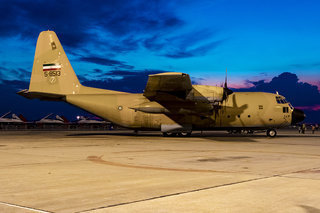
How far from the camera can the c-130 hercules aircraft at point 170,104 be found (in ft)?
92.1

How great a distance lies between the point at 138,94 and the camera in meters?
30.3

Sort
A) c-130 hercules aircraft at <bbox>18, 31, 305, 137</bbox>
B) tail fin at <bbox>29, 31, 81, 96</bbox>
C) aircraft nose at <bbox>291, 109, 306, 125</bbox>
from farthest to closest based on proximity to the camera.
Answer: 1. tail fin at <bbox>29, 31, 81, 96</bbox>
2. aircraft nose at <bbox>291, 109, 306, 125</bbox>
3. c-130 hercules aircraft at <bbox>18, 31, 305, 137</bbox>

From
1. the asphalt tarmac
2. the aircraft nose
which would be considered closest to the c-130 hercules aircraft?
the aircraft nose

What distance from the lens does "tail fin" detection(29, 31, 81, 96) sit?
31.6 metres

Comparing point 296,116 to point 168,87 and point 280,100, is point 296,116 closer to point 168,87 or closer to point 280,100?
point 280,100

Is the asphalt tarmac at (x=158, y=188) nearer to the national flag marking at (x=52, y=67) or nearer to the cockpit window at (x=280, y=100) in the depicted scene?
the cockpit window at (x=280, y=100)

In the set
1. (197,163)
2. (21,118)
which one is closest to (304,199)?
(197,163)

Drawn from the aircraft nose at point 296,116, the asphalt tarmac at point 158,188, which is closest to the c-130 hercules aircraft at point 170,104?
the aircraft nose at point 296,116

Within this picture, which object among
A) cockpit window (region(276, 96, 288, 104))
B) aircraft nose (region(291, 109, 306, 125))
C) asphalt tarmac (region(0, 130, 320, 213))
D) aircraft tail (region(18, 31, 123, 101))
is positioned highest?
aircraft tail (region(18, 31, 123, 101))

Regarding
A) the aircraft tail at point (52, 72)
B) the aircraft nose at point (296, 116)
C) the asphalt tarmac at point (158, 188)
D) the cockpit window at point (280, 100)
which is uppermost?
the aircraft tail at point (52, 72)

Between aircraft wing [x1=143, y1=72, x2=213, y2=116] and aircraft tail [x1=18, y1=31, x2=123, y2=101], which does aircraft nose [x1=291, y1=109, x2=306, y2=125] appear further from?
aircraft tail [x1=18, y1=31, x2=123, y2=101]

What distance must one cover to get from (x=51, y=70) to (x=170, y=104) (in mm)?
13014

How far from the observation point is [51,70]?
31.7 meters

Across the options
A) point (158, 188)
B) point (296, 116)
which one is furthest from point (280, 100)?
point (158, 188)
